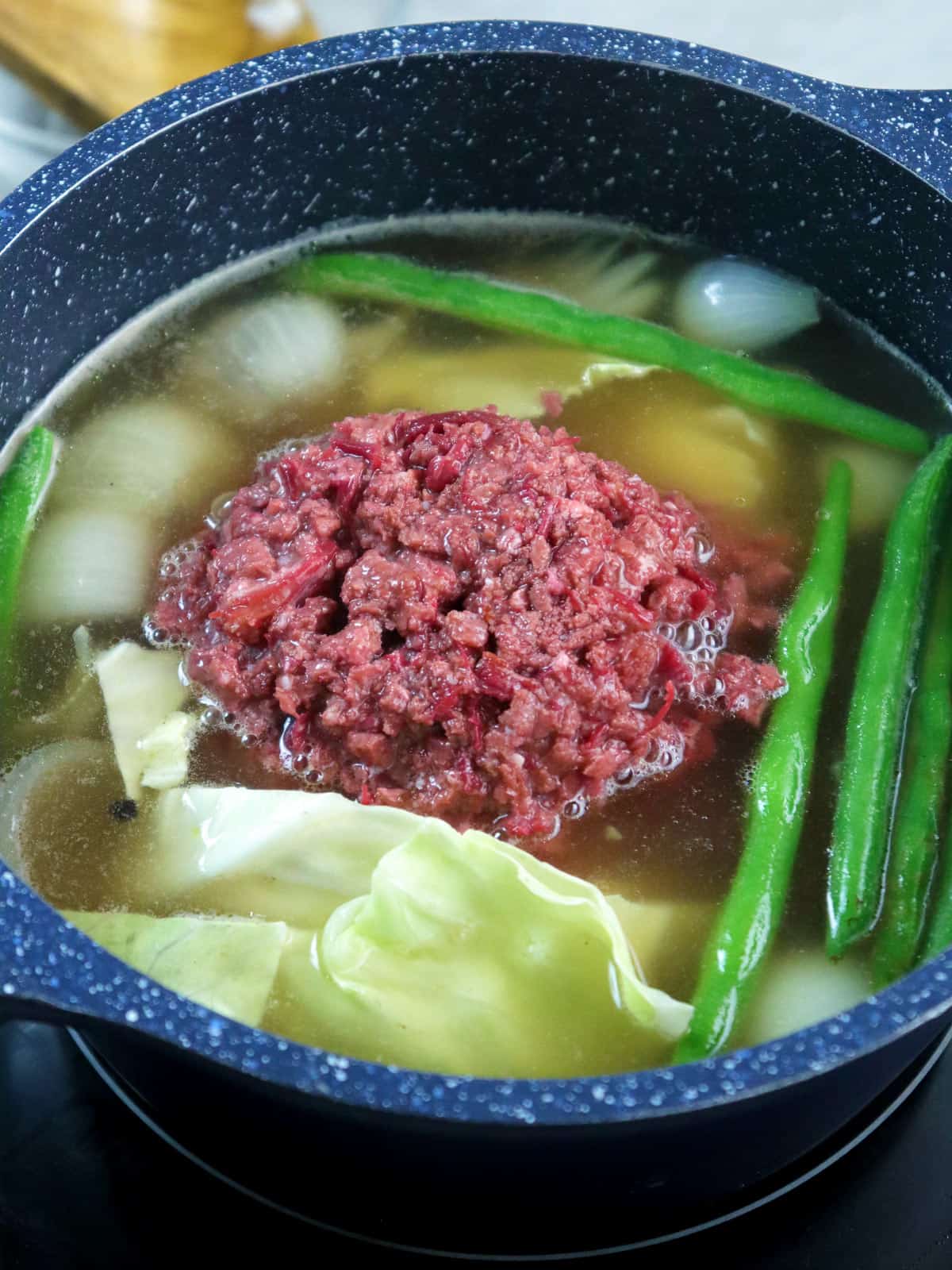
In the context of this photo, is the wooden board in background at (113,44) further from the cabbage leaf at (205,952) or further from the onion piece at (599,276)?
the cabbage leaf at (205,952)

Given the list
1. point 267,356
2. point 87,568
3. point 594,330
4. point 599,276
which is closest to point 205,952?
point 87,568

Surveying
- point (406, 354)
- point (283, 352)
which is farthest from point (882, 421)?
point (283, 352)

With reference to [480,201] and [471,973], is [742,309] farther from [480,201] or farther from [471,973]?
[471,973]

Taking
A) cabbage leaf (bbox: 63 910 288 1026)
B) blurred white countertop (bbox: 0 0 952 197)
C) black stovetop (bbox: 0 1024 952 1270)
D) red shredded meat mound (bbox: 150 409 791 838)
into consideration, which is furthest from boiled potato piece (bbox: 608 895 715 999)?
blurred white countertop (bbox: 0 0 952 197)

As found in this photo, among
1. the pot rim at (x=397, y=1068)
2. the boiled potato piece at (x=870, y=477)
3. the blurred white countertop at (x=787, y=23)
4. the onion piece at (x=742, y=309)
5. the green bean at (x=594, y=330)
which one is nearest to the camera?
the pot rim at (x=397, y=1068)

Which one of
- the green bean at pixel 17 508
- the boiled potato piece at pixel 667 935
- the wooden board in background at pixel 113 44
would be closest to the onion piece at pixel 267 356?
the green bean at pixel 17 508

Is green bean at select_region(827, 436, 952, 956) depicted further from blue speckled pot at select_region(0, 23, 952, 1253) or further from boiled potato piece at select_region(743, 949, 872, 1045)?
blue speckled pot at select_region(0, 23, 952, 1253)
